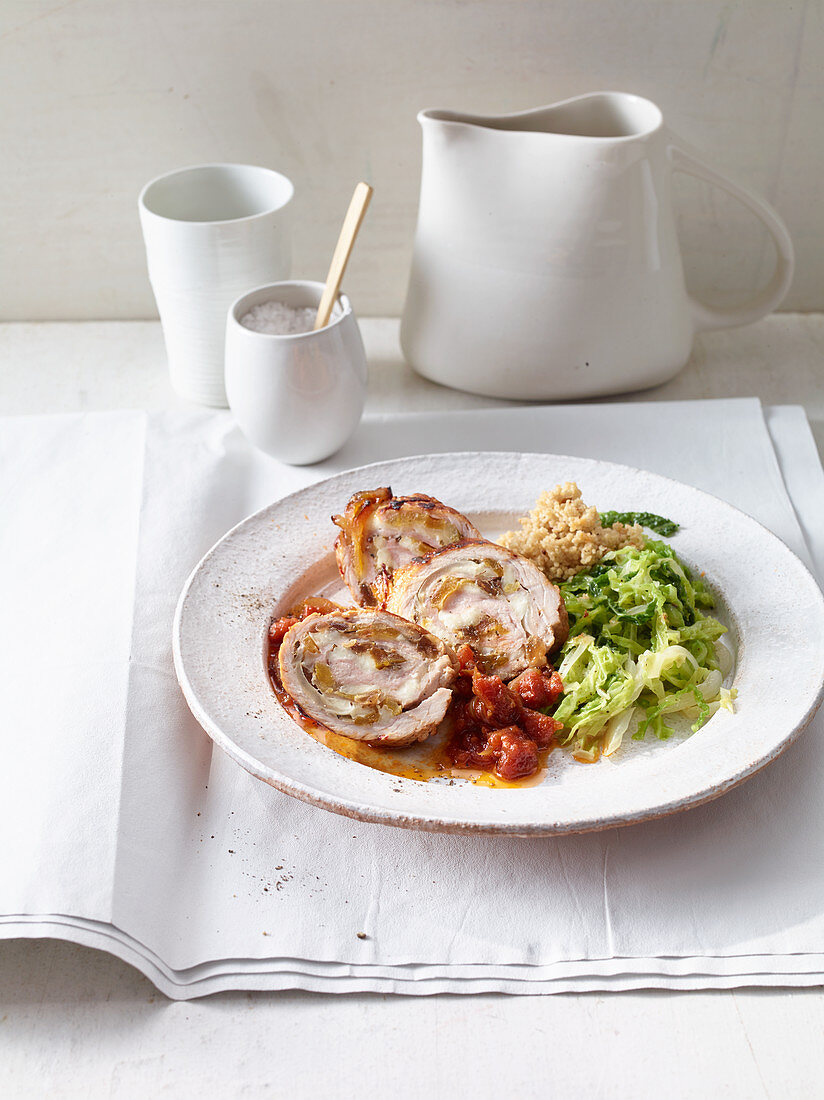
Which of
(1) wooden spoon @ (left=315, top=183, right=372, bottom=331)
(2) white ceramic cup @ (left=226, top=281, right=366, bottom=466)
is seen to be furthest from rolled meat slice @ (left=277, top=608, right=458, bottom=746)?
(1) wooden spoon @ (left=315, top=183, right=372, bottom=331)

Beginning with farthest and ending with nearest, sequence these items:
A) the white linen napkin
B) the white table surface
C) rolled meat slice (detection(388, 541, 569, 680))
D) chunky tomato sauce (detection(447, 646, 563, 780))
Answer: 1. rolled meat slice (detection(388, 541, 569, 680))
2. chunky tomato sauce (detection(447, 646, 563, 780))
3. the white linen napkin
4. the white table surface

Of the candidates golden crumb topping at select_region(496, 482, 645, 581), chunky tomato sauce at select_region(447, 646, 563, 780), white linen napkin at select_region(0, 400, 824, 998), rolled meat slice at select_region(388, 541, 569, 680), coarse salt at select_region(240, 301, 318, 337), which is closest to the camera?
white linen napkin at select_region(0, 400, 824, 998)

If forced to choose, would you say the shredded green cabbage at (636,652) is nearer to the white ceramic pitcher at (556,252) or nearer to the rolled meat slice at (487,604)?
the rolled meat slice at (487,604)

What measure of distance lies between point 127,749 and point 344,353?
41.8 inches

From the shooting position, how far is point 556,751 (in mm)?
1692

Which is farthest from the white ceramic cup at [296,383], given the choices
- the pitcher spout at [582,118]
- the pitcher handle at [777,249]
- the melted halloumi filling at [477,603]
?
the pitcher handle at [777,249]

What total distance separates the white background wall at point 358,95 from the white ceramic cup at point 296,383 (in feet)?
2.01

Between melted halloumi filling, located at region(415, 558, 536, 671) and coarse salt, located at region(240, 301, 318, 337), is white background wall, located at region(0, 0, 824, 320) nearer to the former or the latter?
coarse salt, located at region(240, 301, 318, 337)

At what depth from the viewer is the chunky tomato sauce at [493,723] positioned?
1.63m

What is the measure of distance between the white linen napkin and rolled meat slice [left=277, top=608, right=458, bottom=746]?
6.1 inches

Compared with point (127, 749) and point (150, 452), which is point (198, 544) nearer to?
point (150, 452)

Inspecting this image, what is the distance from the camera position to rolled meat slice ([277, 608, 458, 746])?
65.6 inches

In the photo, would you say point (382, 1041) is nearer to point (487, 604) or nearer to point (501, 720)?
point (501, 720)

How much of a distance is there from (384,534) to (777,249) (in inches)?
55.0
